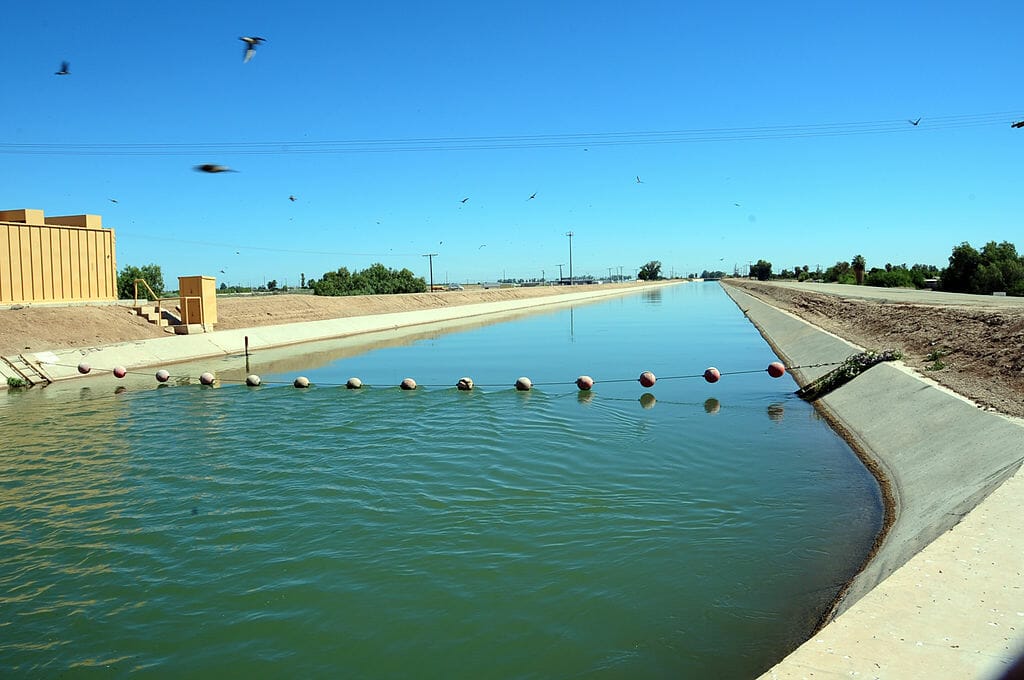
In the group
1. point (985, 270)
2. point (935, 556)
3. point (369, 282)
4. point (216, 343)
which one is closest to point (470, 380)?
point (935, 556)

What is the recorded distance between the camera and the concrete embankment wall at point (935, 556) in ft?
13.7

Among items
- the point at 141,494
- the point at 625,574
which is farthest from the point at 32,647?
the point at 625,574

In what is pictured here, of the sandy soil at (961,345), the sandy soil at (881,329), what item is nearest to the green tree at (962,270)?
the sandy soil at (881,329)

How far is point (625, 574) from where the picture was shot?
7285 mm

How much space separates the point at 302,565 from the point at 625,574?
11.3 feet

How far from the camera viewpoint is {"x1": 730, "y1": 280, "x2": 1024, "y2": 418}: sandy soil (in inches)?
461

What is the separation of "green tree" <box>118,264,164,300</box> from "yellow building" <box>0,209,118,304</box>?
2482 centimetres

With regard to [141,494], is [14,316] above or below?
above

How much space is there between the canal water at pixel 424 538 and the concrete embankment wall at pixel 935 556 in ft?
2.15

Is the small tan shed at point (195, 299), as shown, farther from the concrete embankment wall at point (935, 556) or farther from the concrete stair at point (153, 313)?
the concrete embankment wall at point (935, 556)

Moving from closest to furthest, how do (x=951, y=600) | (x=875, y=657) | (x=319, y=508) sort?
(x=875, y=657)
(x=951, y=600)
(x=319, y=508)

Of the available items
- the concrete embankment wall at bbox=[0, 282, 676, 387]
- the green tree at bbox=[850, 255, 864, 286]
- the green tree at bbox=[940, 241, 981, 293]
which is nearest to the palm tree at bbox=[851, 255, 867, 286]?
the green tree at bbox=[850, 255, 864, 286]

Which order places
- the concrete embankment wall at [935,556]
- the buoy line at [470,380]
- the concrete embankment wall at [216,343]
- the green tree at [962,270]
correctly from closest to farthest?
the concrete embankment wall at [935,556], the buoy line at [470,380], the concrete embankment wall at [216,343], the green tree at [962,270]

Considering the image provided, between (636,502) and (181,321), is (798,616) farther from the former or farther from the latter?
(181,321)
